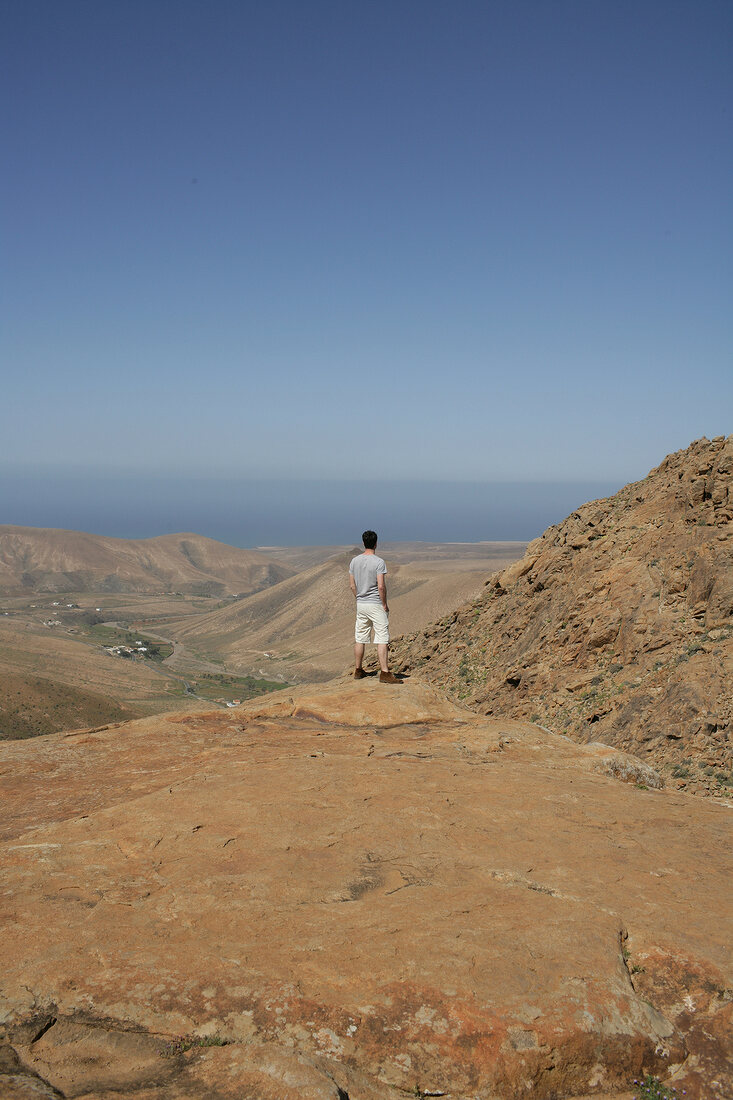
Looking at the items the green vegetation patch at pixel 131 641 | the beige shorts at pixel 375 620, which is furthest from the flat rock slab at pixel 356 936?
the green vegetation patch at pixel 131 641

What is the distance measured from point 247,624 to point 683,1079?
119519 mm

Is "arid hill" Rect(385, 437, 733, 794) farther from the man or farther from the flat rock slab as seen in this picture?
the flat rock slab

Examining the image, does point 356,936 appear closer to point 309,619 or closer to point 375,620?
point 375,620

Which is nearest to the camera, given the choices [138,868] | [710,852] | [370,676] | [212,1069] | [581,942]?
[212,1069]

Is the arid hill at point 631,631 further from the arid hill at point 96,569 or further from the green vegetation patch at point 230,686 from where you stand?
the arid hill at point 96,569

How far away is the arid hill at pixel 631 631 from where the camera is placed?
14914 mm

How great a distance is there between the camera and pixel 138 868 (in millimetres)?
5715

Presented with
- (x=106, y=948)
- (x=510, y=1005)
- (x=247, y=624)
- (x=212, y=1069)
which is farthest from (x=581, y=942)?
(x=247, y=624)

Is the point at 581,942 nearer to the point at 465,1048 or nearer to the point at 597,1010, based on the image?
the point at 597,1010

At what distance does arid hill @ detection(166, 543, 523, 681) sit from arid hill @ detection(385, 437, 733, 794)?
156 feet

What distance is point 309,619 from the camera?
10869 centimetres

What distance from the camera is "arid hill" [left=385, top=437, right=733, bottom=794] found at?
48.9 ft

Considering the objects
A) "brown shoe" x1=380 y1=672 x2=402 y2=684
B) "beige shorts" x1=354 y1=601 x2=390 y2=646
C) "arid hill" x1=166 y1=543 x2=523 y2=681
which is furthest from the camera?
"arid hill" x1=166 y1=543 x2=523 y2=681

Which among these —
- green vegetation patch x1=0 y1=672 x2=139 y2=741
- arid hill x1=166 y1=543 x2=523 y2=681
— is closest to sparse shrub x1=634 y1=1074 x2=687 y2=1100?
green vegetation patch x1=0 y1=672 x2=139 y2=741
